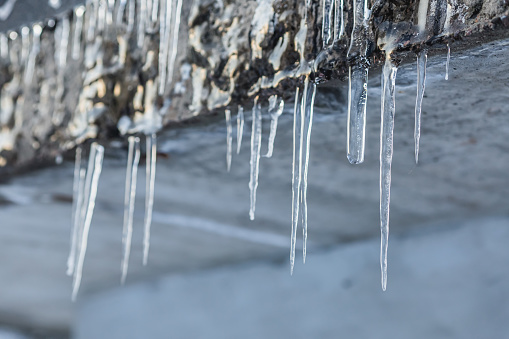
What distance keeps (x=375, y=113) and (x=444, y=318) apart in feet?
3.94

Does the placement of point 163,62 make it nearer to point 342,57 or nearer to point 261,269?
point 342,57

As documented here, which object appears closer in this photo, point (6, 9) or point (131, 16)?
point (131, 16)

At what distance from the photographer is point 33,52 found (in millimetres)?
1793

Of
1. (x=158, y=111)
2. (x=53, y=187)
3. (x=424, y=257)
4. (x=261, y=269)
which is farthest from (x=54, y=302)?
(x=158, y=111)

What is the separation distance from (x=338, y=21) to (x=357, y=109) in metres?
0.18

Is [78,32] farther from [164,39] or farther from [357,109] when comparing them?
[357,109]

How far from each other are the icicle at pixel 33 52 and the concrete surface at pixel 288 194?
30 cm

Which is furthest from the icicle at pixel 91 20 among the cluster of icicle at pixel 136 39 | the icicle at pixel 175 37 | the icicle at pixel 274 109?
the icicle at pixel 274 109

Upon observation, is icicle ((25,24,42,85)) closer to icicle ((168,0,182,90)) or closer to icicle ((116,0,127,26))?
icicle ((116,0,127,26))

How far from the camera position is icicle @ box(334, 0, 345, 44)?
3.63ft


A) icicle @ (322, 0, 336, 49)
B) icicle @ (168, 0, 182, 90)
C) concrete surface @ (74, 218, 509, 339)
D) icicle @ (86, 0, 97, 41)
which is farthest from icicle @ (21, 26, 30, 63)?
concrete surface @ (74, 218, 509, 339)

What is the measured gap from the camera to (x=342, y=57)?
111 cm

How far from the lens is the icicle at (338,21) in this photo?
1.11m

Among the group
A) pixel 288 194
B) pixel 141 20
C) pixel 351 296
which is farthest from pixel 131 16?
pixel 351 296
